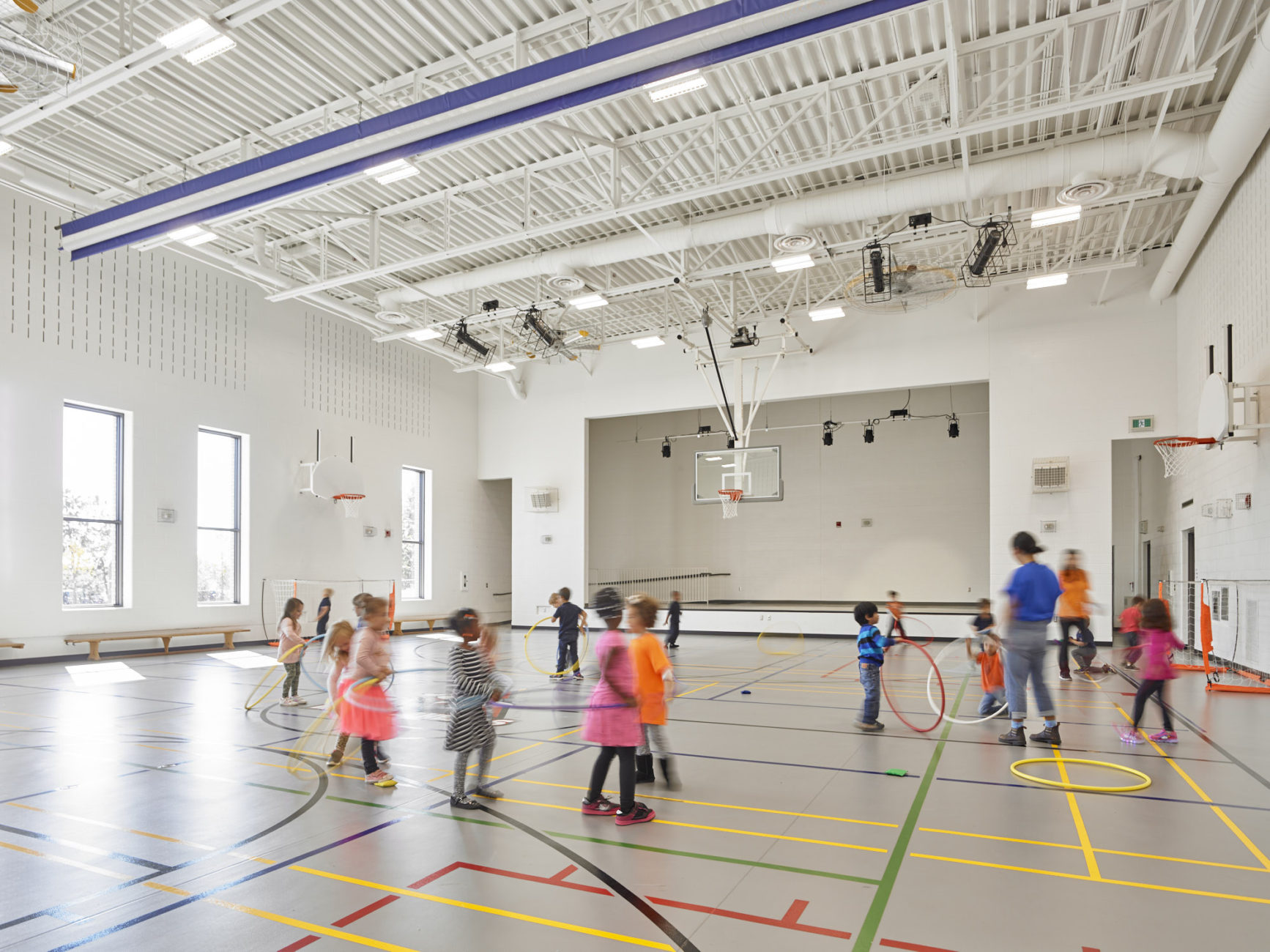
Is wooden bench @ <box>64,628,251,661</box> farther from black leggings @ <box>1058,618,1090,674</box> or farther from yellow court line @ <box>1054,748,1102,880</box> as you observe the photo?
black leggings @ <box>1058,618,1090,674</box>

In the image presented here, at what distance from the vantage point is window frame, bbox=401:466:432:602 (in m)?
26.7

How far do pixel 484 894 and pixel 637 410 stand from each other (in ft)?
72.2

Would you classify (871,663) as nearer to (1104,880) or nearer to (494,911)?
(1104,880)

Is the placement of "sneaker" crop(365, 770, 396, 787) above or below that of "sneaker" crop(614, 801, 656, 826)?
below

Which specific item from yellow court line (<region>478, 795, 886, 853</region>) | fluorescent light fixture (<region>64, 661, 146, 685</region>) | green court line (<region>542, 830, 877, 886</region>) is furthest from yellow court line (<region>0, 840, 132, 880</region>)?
fluorescent light fixture (<region>64, 661, 146, 685</region>)

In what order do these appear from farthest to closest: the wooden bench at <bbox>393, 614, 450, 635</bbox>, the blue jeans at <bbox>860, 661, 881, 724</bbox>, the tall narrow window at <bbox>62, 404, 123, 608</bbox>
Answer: the wooden bench at <bbox>393, 614, 450, 635</bbox>
the tall narrow window at <bbox>62, 404, 123, 608</bbox>
the blue jeans at <bbox>860, 661, 881, 724</bbox>

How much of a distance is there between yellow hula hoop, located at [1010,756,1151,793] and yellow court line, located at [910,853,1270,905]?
2.06m

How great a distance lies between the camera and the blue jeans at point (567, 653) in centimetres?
1366

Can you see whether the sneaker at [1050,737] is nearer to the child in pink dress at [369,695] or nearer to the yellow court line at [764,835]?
the yellow court line at [764,835]

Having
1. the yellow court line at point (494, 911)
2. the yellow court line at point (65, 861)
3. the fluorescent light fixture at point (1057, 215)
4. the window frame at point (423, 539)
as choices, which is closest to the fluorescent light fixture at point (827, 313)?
the fluorescent light fixture at point (1057, 215)

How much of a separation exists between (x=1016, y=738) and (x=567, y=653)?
771 cm

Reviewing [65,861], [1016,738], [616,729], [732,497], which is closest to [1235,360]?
[1016,738]

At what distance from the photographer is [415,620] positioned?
82.3ft

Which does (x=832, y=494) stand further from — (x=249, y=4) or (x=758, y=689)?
(x=249, y=4)
